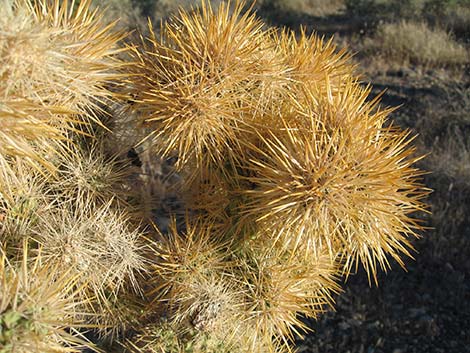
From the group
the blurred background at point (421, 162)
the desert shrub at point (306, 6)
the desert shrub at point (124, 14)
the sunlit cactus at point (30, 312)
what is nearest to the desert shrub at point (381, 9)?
the blurred background at point (421, 162)

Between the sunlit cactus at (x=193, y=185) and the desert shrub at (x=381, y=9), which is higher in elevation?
the sunlit cactus at (x=193, y=185)

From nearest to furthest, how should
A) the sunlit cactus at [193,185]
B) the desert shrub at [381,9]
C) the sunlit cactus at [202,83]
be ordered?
the sunlit cactus at [193,185], the sunlit cactus at [202,83], the desert shrub at [381,9]

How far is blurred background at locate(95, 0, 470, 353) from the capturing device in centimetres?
406

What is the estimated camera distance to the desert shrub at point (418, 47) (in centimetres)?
830

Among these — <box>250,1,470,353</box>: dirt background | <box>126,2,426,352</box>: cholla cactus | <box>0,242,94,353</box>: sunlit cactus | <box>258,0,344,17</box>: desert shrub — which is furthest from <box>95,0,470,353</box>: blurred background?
<box>0,242,94,353</box>: sunlit cactus

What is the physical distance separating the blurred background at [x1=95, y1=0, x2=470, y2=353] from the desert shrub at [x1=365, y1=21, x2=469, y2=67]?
2 centimetres

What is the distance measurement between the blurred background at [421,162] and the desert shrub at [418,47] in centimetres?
2

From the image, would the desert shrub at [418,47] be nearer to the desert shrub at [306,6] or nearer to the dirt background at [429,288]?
the dirt background at [429,288]

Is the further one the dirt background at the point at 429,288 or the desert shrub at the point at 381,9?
the desert shrub at the point at 381,9

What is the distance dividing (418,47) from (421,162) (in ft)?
11.8

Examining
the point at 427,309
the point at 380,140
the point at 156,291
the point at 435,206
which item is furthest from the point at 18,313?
the point at 435,206

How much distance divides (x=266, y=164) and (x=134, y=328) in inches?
35.0

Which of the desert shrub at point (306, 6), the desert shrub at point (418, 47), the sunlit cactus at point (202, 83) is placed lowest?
the desert shrub at point (306, 6)

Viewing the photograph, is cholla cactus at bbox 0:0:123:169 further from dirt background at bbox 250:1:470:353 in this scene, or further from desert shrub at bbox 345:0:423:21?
desert shrub at bbox 345:0:423:21
